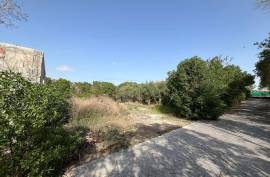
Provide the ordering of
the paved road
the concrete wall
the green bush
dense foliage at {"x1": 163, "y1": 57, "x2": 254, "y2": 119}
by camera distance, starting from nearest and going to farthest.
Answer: the green bush → the paved road → the concrete wall → dense foliage at {"x1": 163, "y1": 57, "x2": 254, "y2": 119}

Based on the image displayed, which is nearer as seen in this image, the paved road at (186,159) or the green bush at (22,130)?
the green bush at (22,130)

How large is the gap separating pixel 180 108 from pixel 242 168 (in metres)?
7.19

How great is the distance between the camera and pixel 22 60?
5.91 m

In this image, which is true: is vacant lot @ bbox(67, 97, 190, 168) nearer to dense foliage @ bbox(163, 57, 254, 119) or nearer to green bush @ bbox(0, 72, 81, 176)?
green bush @ bbox(0, 72, 81, 176)

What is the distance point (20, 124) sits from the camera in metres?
2.86

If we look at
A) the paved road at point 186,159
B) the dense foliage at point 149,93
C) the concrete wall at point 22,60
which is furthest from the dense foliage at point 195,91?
the dense foliage at point 149,93

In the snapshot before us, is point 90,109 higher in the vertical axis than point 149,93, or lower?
lower

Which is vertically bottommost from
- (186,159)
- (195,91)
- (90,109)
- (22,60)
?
(186,159)

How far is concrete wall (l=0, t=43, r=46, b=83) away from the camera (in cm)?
557

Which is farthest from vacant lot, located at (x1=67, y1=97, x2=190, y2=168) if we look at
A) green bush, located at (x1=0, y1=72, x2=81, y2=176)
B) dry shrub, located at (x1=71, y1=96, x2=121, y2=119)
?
green bush, located at (x1=0, y1=72, x2=81, y2=176)

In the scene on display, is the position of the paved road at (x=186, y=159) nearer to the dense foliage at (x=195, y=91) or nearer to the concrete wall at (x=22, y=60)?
the concrete wall at (x=22, y=60)

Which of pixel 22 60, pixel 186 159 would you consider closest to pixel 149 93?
pixel 22 60

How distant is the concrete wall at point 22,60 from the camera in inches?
219

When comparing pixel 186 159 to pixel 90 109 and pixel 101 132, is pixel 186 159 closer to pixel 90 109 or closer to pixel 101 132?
pixel 101 132
